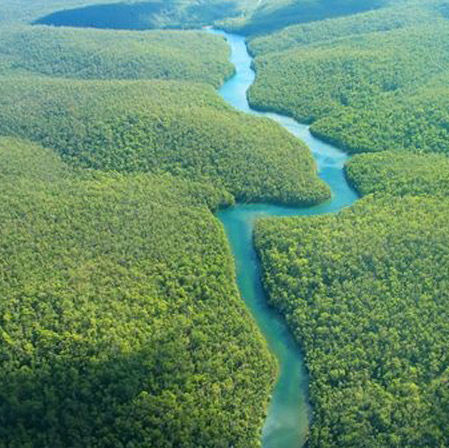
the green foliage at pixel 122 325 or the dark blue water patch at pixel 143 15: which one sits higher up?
the dark blue water patch at pixel 143 15

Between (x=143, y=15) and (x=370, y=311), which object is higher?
(x=143, y=15)

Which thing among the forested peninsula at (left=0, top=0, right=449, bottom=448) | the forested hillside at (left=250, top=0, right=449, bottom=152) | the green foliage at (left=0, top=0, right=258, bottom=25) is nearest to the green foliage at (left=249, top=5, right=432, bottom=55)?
the forested hillside at (left=250, top=0, right=449, bottom=152)

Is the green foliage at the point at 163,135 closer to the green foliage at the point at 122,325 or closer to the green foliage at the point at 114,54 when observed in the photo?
the green foliage at the point at 122,325

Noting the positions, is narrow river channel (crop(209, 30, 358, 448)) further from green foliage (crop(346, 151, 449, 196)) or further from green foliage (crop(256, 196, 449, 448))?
green foliage (crop(346, 151, 449, 196))

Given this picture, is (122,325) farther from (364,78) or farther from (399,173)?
(364,78)

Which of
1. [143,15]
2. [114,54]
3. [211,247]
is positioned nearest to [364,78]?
[114,54]

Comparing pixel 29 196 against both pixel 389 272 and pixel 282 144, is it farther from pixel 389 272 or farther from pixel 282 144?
pixel 389 272

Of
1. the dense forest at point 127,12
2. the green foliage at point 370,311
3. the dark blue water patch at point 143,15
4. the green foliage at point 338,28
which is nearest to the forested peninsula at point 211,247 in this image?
the green foliage at point 370,311
